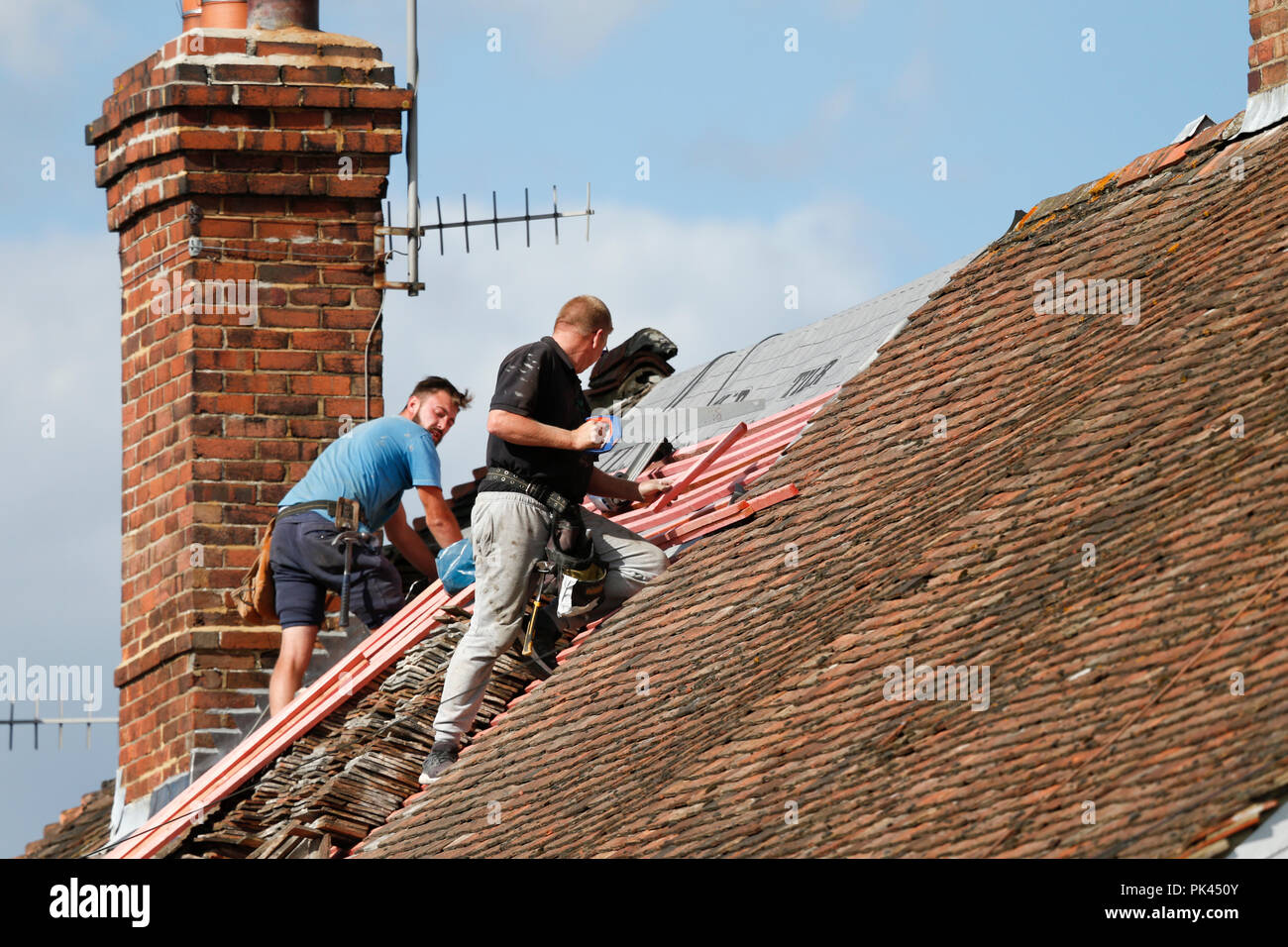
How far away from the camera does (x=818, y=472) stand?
9203 millimetres

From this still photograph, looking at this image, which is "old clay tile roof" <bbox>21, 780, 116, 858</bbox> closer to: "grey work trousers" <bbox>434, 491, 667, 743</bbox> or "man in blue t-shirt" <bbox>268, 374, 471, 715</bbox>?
"man in blue t-shirt" <bbox>268, 374, 471, 715</bbox>

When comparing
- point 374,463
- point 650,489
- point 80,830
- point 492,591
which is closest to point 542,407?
point 492,591

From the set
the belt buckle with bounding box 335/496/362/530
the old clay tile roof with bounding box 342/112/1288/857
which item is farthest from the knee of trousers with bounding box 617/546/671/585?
the belt buckle with bounding box 335/496/362/530

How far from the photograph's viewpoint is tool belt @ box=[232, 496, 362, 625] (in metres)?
10.2

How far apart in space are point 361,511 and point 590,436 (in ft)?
7.33

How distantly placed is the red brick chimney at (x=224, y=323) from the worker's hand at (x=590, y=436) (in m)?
3.04

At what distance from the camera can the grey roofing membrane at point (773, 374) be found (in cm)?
1109

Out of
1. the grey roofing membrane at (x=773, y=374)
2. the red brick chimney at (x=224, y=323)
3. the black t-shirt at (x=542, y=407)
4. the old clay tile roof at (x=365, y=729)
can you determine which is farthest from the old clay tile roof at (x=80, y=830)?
the black t-shirt at (x=542, y=407)

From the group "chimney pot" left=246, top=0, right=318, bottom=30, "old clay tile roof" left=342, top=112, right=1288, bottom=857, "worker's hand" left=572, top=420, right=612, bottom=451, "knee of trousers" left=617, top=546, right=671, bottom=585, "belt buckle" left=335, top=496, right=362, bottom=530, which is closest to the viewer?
"old clay tile roof" left=342, top=112, right=1288, bottom=857

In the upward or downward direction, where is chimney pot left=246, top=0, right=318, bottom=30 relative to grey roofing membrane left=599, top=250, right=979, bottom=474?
upward

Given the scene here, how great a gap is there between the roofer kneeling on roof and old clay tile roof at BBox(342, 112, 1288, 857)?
29 centimetres

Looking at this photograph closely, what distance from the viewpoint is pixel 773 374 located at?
40.3 ft

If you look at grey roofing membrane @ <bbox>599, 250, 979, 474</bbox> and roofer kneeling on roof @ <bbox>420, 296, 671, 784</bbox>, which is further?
grey roofing membrane @ <bbox>599, 250, 979, 474</bbox>
